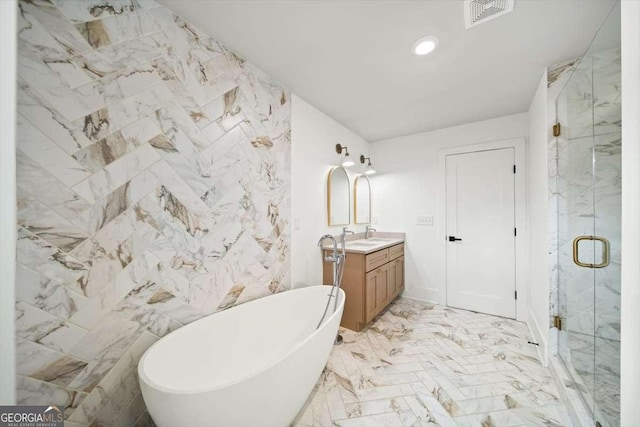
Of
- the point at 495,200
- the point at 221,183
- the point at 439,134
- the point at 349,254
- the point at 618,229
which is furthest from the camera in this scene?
the point at 439,134

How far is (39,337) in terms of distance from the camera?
3.00 feet

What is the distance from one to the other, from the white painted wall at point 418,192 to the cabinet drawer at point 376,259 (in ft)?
2.41

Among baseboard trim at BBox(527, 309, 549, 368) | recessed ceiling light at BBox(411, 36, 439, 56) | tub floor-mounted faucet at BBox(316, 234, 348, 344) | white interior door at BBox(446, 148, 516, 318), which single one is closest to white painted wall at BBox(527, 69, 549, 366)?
baseboard trim at BBox(527, 309, 549, 368)

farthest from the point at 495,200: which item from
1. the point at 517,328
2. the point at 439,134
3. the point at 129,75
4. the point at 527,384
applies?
the point at 129,75

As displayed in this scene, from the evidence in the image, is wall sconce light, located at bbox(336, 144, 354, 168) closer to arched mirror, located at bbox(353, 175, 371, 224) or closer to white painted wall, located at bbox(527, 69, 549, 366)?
arched mirror, located at bbox(353, 175, 371, 224)

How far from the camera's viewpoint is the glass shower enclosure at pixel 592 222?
1.19 meters

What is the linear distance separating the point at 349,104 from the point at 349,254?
5.24 ft

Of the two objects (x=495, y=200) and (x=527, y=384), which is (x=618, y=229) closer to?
(x=527, y=384)

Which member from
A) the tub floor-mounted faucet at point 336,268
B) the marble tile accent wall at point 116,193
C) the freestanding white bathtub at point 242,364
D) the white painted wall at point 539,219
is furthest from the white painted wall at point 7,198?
the white painted wall at point 539,219

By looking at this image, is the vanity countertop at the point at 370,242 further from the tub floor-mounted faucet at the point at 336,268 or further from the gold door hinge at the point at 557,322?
the gold door hinge at the point at 557,322

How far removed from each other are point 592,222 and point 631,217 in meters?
1.35

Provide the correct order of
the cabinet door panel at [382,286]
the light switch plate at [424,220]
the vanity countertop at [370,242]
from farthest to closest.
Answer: the light switch plate at [424,220] < the cabinet door panel at [382,286] < the vanity countertop at [370,242]
